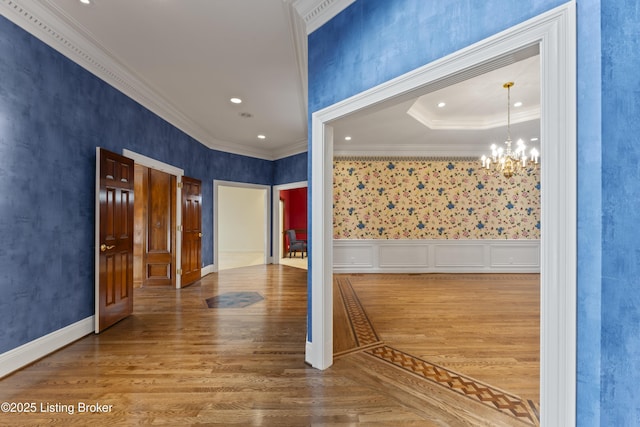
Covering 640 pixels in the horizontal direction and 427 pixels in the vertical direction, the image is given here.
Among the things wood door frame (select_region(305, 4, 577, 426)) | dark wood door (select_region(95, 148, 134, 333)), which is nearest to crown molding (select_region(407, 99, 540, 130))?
wood door frame (select_region(305, 4, 577, 426))

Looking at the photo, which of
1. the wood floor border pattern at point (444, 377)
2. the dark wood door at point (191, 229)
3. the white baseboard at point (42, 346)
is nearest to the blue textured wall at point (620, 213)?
the wood floor border pattern at point (444, 377)

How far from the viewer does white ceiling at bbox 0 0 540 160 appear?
92.3 inches

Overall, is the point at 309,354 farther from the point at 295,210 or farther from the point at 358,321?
the point at 295,210

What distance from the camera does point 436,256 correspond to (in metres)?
6.06

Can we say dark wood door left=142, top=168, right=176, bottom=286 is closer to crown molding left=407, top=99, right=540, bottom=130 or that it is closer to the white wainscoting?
the white wainscoting

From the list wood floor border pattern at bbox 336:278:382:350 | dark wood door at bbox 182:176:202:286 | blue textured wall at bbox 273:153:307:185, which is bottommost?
wood floor border pattern at bbox 336:278:382:350

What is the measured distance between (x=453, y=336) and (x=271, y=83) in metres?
3.76

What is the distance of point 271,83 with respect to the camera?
3682 millimetres

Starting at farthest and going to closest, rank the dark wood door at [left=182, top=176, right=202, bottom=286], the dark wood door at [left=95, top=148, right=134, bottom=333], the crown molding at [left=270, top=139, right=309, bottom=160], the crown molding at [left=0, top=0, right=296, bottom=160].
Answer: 1. the crown molding at [left=270, top=139, right=309, bottom=160]
2. the dark wood door at [left=182, top=176, right=202, bottom=286]
3. the dark wood door at [left=95, top=148, right=134, bottom=333]
4. the crown molding at [left=0, top=0, right=296, bottom=160]

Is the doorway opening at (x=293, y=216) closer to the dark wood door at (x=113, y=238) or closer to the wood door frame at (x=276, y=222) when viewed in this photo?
the wood door frame at (x=276, y=222)

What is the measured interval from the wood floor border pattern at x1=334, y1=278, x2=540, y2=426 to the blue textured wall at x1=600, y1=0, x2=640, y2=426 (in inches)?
33.9

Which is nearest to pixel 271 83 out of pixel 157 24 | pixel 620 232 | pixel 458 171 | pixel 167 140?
pixel 157 24

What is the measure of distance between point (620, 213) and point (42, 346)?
13.0ft

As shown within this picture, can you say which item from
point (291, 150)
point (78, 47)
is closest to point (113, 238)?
point (78, 47)
